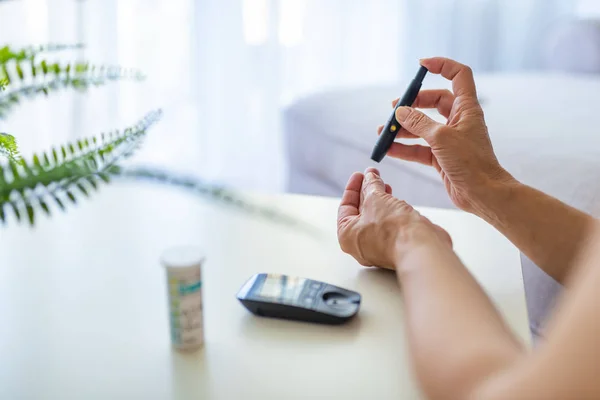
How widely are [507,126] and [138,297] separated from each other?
889mm

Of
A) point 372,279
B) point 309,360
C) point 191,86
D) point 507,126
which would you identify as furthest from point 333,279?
point 191,86

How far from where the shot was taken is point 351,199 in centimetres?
78

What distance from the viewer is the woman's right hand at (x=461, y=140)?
30.8 inches

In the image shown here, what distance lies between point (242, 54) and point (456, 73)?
5.71ft

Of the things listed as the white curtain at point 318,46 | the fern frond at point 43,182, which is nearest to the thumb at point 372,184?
the fern frond at point 43,182

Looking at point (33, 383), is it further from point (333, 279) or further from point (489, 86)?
point (489, 86)

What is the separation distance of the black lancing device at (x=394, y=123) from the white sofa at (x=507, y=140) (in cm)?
26

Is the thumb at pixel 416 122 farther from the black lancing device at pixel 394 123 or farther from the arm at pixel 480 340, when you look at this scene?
the arm at pixel 480 340

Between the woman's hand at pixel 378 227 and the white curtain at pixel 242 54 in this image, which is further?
the white curtain at pixel 242 54


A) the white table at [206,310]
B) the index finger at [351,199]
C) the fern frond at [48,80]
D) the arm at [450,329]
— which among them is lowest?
the white table at [206,310]

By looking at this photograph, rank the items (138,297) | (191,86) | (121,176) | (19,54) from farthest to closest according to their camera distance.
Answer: (191,86) → (138,297) → (19,54) → (121,176)

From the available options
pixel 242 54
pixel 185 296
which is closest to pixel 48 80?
pixel 185 296

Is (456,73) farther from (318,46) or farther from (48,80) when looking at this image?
(318,46)

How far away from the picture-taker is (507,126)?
129 cm
